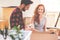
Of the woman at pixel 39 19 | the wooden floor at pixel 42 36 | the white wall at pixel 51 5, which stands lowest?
the wooden floor at pixel 42 36

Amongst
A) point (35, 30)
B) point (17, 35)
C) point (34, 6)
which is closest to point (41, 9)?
point (34, 6)

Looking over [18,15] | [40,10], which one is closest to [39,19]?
[40,10]

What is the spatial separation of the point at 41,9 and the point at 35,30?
0.23 m

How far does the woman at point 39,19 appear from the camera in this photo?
1.84m

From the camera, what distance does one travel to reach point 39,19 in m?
1.87

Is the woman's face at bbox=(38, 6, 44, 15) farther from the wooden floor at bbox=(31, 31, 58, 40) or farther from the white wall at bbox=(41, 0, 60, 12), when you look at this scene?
the wooden floor at bbox=(31, 31, 58, 40)

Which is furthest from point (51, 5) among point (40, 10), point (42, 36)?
point (42, 36)

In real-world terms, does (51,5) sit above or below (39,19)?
above

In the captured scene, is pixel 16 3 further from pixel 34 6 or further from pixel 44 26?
pixel 44 26

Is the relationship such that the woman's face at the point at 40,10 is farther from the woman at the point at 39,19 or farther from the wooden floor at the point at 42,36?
the wooden floor at the point at 42,36

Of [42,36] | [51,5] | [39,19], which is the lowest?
[42,36]

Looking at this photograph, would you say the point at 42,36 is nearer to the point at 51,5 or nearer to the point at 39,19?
the point at 39,19

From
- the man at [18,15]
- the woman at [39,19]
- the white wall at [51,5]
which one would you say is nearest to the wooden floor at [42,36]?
the woman at [39,19]

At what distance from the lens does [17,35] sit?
5.57 ft
